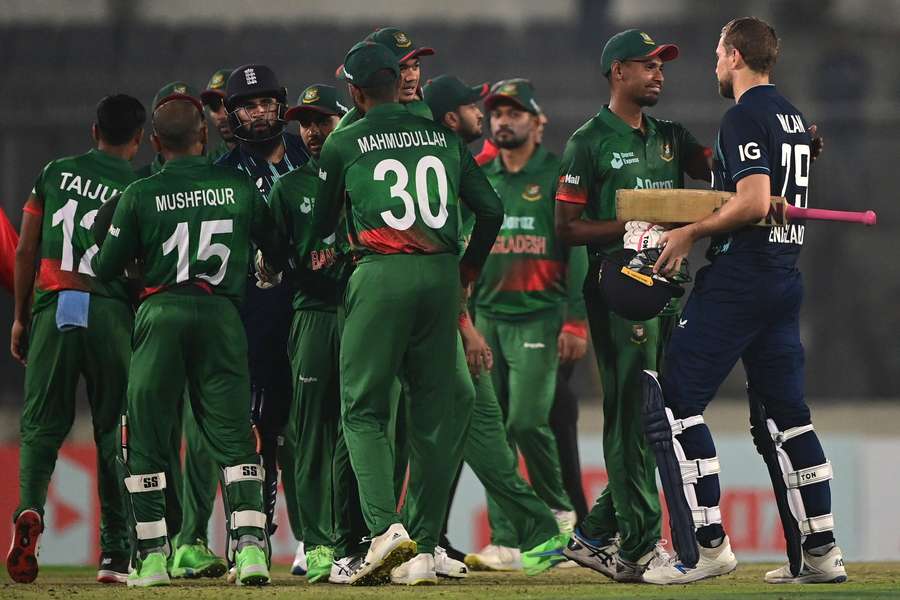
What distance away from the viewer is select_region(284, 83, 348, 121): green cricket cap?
7.05 meters

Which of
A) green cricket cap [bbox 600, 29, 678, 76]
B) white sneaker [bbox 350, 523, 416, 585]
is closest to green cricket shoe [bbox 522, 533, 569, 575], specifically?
white sneaker [bbox 350, 523, 416, 585]

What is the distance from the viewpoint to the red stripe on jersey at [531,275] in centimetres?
855

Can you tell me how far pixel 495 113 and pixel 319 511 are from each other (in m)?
3.09

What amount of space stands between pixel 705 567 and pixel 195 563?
2567 mm

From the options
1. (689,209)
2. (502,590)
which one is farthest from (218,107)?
(502,590)

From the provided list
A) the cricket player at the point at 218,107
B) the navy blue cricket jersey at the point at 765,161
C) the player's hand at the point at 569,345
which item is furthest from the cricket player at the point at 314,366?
the player's hand at the point at 569,345

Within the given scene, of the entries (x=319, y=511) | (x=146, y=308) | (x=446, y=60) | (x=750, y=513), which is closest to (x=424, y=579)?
(x=319, y=511)

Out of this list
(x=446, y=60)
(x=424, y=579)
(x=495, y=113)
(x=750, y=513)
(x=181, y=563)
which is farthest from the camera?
(x=446, y=60)

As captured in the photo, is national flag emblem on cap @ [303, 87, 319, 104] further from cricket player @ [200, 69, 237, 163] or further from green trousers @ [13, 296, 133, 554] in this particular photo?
green trousers @ [13, 296, 133, 554]

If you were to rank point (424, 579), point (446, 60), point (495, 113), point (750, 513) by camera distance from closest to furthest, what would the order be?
point (424, 579), point (495, 113), point (750, 513), point (446, 60)

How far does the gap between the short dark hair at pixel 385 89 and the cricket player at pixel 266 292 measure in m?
0.87

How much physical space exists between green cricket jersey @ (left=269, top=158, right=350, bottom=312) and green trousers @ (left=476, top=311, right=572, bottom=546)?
193 centimetres

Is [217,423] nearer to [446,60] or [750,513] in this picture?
[750,513]

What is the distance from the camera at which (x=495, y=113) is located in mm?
8922
